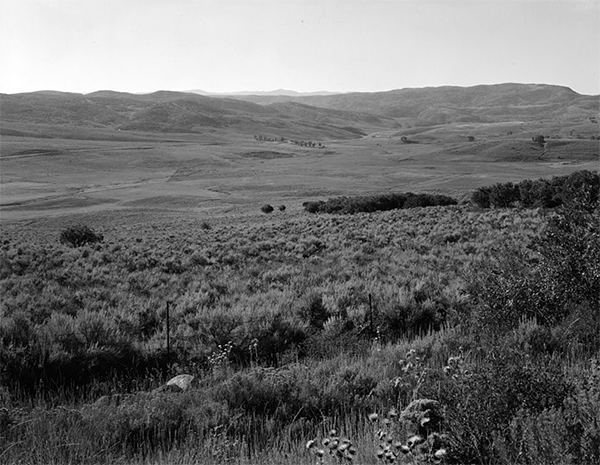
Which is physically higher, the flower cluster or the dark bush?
the flower cluster

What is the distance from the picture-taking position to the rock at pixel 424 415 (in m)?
4.52

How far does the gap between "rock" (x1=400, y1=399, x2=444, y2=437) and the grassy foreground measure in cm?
3

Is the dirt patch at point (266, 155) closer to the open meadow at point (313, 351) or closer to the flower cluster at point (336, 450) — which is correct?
→ the open meadow at point (313, 351)

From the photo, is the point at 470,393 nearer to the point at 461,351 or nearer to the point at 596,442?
the point at 596,442

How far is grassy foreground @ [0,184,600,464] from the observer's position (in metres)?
4.23

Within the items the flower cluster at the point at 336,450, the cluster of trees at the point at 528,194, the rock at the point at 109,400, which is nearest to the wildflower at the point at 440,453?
the flower cluster at the point at 336,450

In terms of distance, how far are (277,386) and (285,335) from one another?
3.30m

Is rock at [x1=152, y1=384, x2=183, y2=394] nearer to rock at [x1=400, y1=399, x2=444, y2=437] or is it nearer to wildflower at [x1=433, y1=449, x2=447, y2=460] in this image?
rock at [x1=400, y1=399, x2=444, y2=437]

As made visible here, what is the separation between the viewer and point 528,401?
4273 mm

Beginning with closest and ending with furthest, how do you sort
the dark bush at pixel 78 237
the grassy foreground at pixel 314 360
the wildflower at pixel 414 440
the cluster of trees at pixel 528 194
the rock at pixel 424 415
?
the wildflower at pixel 414 440
the grassy foreground at pixel 314 360
the rock at pixel 424 415
the dark bush at pixel 78 237
the cluster of trees at pixel 528 194

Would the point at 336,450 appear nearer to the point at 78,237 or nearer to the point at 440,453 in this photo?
the point at 440,453

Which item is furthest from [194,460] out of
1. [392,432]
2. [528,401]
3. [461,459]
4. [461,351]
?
[461,351]

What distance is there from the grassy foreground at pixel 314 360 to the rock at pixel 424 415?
0.03m

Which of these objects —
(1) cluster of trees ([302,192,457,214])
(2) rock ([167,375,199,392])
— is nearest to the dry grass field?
(1) cluster of trees ([302,192,457,214])
